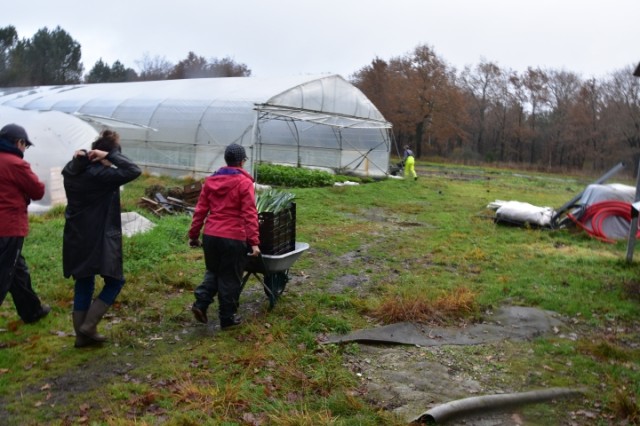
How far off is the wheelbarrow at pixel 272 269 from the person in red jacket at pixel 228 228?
223 mm

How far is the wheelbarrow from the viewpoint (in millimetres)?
5266

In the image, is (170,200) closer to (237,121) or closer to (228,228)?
(237,121)

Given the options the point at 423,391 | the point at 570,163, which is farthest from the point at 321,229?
the point at 570,163

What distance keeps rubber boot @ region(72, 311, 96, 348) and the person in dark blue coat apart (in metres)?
0.05

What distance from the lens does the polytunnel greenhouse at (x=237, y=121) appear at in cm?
1780

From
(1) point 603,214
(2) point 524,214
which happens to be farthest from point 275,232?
(1) point 603,214

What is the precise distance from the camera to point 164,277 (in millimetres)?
6730

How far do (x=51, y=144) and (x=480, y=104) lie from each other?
48348 millimetres

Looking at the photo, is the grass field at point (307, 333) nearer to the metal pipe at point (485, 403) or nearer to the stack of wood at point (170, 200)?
the metal pipe at point (485, 403)

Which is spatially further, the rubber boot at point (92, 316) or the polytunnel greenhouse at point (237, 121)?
the polytunnel greenhouse at point (237, 121)

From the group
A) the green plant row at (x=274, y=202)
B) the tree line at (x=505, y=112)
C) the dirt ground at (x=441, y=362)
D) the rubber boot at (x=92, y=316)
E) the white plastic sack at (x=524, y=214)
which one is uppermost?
the tree line at (x=505, y=112)

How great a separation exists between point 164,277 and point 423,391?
12.8ft

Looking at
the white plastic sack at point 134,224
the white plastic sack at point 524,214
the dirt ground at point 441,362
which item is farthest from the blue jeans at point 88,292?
the white plastic sack at point 524,214

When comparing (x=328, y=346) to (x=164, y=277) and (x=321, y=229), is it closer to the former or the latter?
(x=164, y=277)
